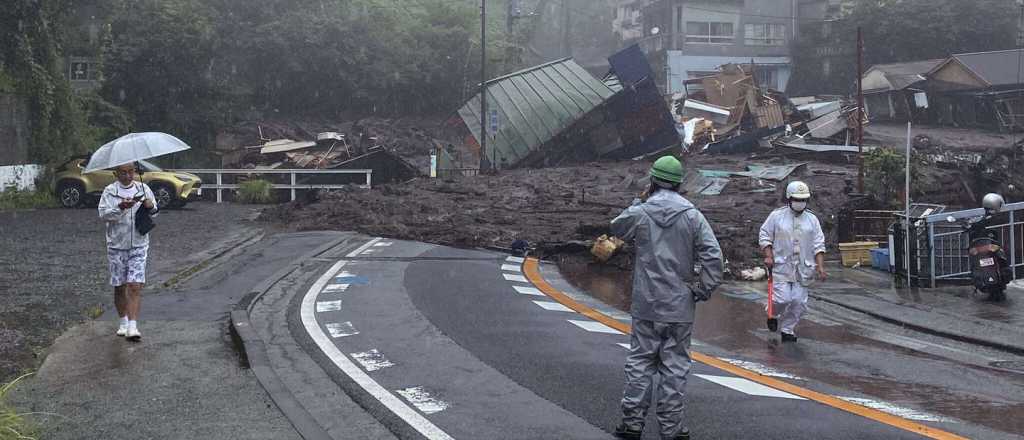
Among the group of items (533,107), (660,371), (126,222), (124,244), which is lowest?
(660,371)

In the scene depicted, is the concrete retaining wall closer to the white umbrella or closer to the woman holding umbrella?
the white umbrella

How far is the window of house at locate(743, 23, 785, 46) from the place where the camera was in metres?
67.1

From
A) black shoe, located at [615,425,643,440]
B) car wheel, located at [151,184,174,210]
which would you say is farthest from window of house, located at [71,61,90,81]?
black shoe, located at [615,425,643,440]

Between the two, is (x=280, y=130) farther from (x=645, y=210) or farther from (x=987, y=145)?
(x=645, y=210)

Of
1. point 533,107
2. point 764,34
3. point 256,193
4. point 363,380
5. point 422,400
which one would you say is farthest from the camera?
point 764,34

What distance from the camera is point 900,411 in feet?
22.2

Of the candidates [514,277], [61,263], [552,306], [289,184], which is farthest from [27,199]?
[552,306]

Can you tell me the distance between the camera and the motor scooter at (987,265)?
12961 mm

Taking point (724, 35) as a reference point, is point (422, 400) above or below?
below

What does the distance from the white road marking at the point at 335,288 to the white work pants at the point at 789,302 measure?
5.26m

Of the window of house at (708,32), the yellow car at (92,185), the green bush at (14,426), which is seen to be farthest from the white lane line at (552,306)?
the window of house at (708,32)

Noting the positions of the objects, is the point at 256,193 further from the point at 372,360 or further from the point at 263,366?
the point at 263,366

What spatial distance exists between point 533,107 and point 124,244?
112ft

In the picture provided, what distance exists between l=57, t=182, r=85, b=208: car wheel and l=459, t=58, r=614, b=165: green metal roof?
60.7 ft
